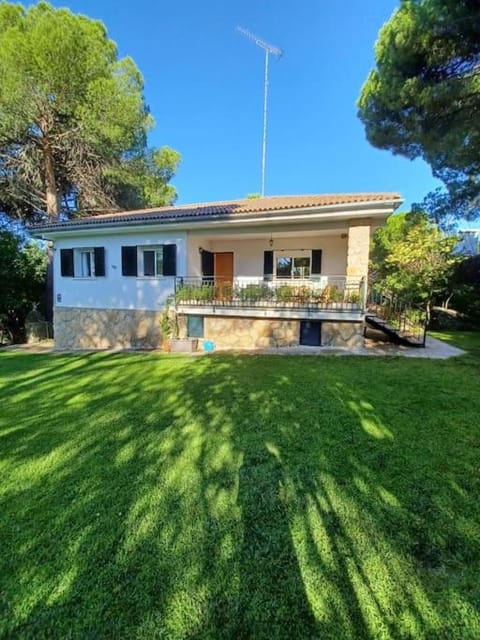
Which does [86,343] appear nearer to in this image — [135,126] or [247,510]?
[135,126]

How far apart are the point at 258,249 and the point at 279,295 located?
126 inches

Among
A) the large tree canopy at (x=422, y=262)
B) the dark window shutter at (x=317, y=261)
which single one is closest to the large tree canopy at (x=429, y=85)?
the large tree canopy at (x=422, y=262)

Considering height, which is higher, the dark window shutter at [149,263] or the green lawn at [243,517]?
the dark window shutter at [149,263]

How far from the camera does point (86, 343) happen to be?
12.5 meters

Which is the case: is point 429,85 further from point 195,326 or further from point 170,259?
point 195,326

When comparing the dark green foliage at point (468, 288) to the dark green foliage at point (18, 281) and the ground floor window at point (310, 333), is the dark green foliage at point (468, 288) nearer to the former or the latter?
the ground floor window at point (310, 333)

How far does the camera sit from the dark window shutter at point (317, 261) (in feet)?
37.4

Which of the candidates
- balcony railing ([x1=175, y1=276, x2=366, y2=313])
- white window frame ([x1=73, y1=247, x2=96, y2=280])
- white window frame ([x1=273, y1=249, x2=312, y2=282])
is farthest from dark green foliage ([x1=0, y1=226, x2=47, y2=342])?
white window frame ([x1=273, y1=249, x2=312, y2=282])

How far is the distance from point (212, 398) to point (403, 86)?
11.2m

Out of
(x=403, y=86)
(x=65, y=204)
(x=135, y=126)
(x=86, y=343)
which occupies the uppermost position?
(x=135, y=126)

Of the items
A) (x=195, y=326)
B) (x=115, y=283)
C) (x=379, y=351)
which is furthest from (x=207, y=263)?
(x=379, y=351)

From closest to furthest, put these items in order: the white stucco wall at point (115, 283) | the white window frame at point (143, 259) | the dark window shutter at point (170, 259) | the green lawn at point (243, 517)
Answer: the green lawn at point (243, 517) < the dark window shutter at point (170, 259) < the white stucco wall at point (115, 283) < the white window frame at point (143, 259)

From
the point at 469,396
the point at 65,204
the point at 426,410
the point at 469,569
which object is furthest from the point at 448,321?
the point at 65,204

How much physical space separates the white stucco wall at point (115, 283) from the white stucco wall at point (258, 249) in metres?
0.65
